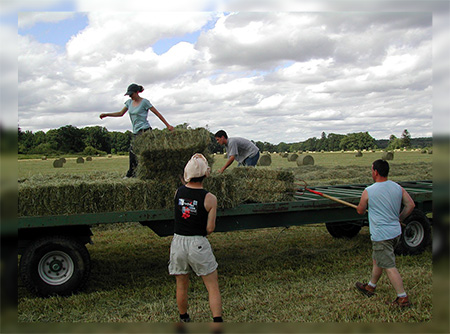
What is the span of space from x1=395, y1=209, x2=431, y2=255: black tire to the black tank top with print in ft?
14.5

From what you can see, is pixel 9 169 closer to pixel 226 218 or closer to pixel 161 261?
pixel 226 218

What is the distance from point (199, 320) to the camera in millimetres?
4398

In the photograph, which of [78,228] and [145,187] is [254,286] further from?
[78,228]

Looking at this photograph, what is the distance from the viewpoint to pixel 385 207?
15.5 ft

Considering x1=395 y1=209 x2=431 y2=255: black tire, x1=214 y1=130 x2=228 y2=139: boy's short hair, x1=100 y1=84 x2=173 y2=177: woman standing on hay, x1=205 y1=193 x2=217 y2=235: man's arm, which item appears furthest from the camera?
x1=214 y1=130 x2=228 y2=139: boy's short hair

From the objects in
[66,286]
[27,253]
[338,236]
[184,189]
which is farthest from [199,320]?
[338,236]

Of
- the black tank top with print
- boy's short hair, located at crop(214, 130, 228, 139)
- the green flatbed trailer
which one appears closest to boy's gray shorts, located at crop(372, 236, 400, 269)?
the green flatbed trailer

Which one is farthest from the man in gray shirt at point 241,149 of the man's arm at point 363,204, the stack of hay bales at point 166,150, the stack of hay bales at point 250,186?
the man's arm at point 363,204

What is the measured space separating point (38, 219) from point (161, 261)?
96.6 inches

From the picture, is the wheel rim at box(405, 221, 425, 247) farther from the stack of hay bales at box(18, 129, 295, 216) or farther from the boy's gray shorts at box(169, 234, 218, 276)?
the boy's gray shorts at box(169, 234, 218, 276)

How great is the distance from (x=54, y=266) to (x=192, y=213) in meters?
2.36

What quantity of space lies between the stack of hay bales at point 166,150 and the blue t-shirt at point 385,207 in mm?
2358

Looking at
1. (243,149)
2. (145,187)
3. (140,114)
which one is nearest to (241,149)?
(243,149)

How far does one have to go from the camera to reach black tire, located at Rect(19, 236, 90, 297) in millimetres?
5020
